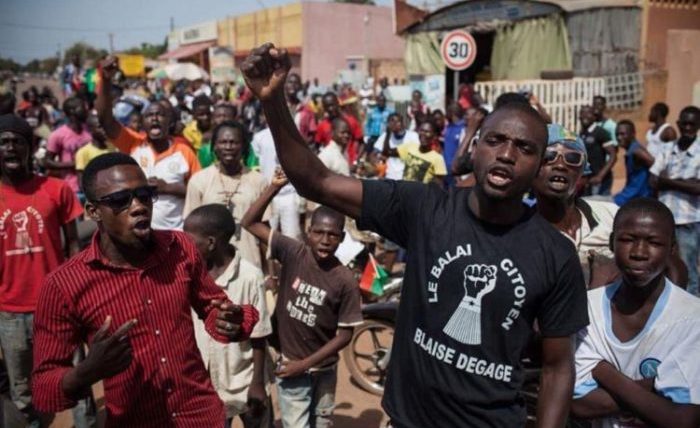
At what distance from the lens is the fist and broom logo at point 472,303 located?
6.29 feet

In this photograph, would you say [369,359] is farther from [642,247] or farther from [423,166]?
[642,247]

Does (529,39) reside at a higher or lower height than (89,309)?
higher

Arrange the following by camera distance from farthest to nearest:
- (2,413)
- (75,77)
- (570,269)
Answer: (75,77), (2,413), (570,269)

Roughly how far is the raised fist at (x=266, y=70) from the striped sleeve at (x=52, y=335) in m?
1.03

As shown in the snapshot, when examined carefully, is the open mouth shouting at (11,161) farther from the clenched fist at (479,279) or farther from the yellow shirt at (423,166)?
the yellow shirt at (423,166)

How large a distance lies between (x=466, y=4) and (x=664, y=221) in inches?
741

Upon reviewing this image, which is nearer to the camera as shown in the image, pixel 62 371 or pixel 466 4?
pixel 62 371

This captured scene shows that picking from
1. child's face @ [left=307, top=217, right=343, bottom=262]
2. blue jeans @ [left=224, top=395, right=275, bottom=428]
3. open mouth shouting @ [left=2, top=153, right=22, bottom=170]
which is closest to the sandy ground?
blue jeans @ [left=224, top=395, right=275, bottom=428]

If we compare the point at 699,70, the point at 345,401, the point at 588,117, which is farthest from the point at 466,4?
the point at 345,401

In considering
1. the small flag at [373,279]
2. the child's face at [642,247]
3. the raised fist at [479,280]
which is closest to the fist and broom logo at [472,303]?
the raised fist at [479,280]

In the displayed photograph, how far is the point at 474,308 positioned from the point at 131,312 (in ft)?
4.08

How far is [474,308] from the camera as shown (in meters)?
1.93

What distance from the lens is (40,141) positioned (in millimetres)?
11078

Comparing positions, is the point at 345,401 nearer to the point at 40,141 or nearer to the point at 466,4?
the point at 40,141
